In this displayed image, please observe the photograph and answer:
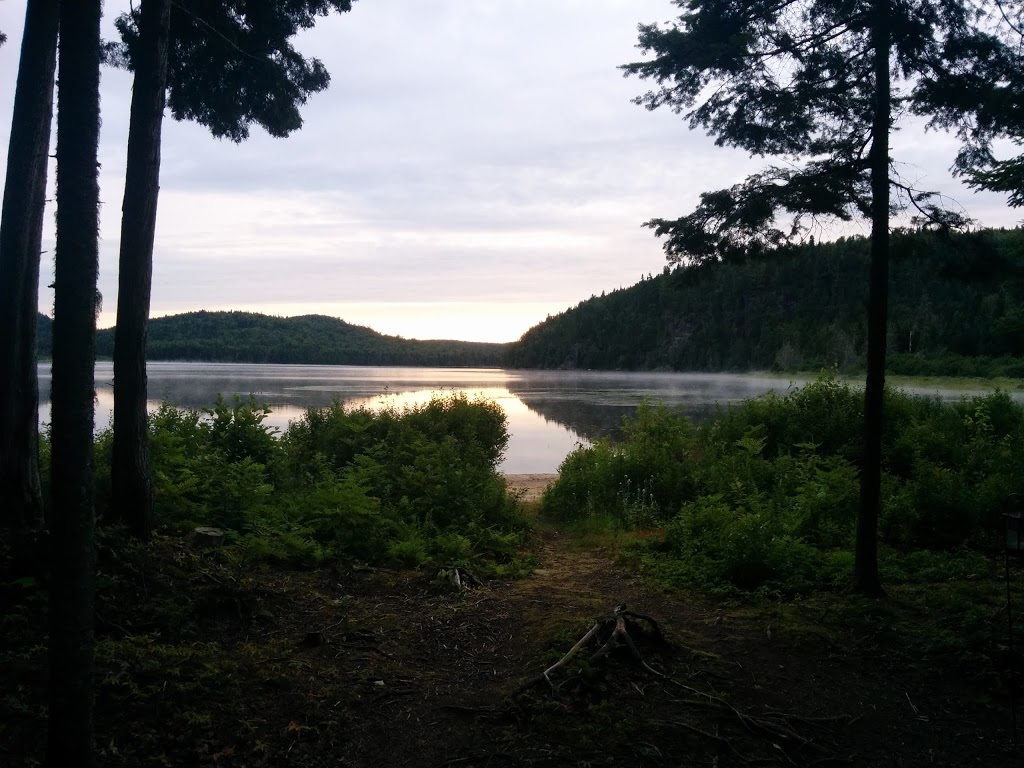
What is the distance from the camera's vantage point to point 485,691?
4660 mm

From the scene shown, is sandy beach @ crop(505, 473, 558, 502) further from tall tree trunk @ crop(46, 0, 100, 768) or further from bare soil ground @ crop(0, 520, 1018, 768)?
tall tree trunk @ crop(46, 0, 100, 768)

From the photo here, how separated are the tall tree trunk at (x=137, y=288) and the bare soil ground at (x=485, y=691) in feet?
2.56

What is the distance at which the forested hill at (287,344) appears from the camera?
317 feet

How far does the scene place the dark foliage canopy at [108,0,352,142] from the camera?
315 inches

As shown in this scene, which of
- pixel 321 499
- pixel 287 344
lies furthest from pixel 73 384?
pixel 287 344

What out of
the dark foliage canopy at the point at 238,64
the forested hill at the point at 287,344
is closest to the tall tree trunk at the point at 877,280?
the dark foliage canopy at the point at 238,64

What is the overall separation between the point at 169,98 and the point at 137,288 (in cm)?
290

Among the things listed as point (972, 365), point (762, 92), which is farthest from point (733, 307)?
point (762, 92)

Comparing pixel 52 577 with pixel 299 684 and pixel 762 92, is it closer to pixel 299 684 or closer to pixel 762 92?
pixel 299 684

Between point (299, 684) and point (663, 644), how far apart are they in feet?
8.28

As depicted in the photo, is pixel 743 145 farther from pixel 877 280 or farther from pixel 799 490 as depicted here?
pixel 799 490

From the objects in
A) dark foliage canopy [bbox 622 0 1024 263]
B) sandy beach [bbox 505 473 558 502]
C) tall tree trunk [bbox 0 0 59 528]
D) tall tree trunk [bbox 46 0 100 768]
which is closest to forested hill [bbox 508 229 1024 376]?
dark foliage canopy [bbox 622 0 1024 263]

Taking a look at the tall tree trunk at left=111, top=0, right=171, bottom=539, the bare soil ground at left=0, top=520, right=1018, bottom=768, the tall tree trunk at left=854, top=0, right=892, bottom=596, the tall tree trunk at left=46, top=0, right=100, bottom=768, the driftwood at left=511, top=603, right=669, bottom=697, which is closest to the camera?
the tall tree trunk at left=46, top=0, right=100, bottom=768

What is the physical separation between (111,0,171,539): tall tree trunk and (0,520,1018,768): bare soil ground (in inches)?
30.7
